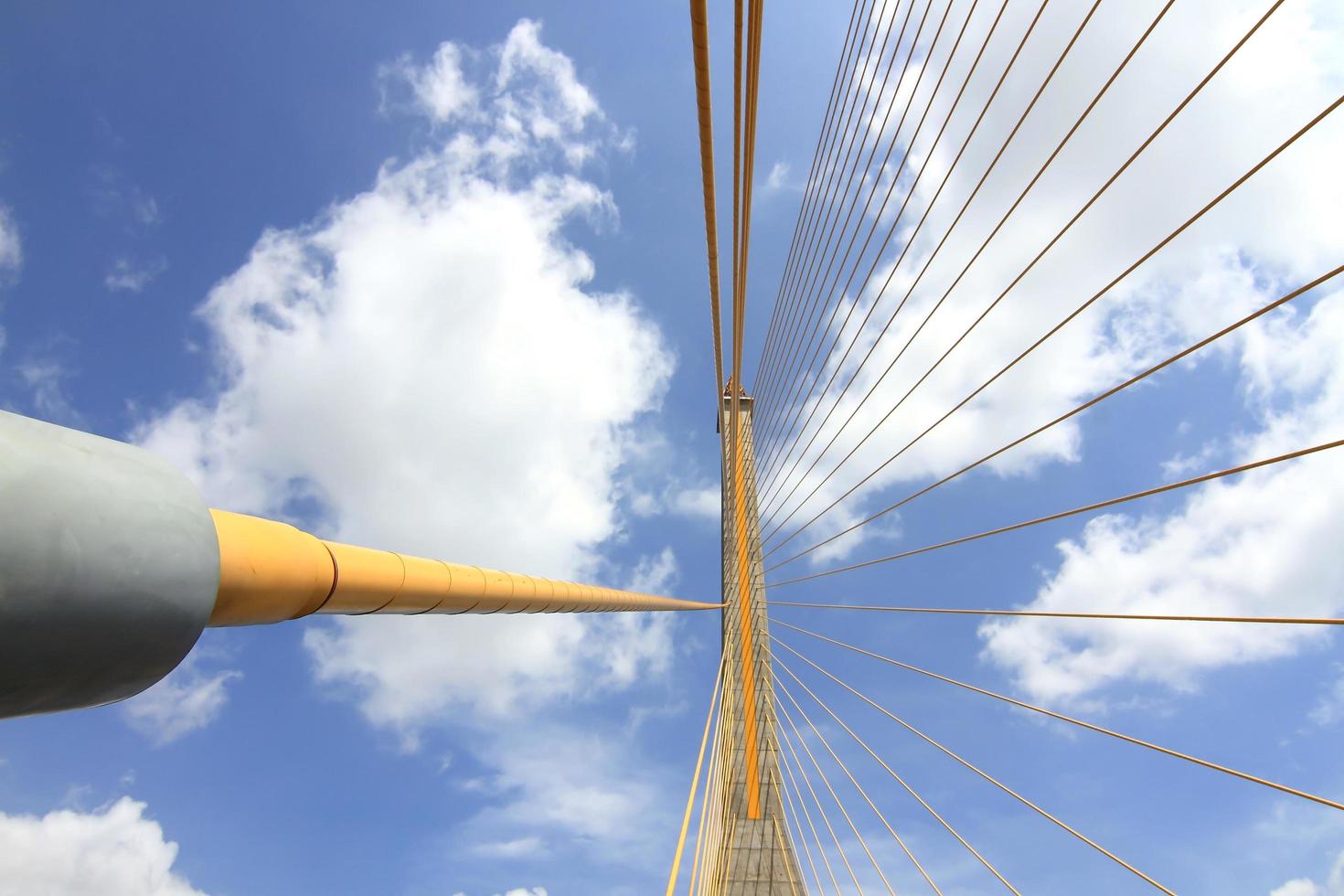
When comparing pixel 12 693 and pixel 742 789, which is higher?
pixel 12 693

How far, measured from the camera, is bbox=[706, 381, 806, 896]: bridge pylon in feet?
30.1

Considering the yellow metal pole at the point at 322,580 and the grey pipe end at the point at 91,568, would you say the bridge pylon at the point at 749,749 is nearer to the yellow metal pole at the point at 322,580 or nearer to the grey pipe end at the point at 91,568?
the yellow metal pole at the point at 322,580

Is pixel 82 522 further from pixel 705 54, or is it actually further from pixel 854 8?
pixel 854 8

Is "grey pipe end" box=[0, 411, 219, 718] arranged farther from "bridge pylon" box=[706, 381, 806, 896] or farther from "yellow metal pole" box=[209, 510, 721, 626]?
"bridge pylon" box=[706, 381, 806, 896]

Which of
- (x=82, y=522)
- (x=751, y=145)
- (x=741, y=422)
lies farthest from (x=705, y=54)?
(x=741, y=422)

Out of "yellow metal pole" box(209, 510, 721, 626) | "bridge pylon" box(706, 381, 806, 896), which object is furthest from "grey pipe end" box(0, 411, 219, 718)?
"bridge pylon" box(706, 381, 806, 896)

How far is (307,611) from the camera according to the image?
1473mm

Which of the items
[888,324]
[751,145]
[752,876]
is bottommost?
[752,876]

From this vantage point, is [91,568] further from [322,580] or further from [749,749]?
[749,749]

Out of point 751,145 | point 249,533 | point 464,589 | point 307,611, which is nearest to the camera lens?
point 249,533

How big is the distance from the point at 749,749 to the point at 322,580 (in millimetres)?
9978

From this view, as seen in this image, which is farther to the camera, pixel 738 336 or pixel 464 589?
pixel 738 336

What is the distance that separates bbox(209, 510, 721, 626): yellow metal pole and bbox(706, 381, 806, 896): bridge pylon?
670cm

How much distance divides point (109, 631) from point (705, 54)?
369 centimetres
